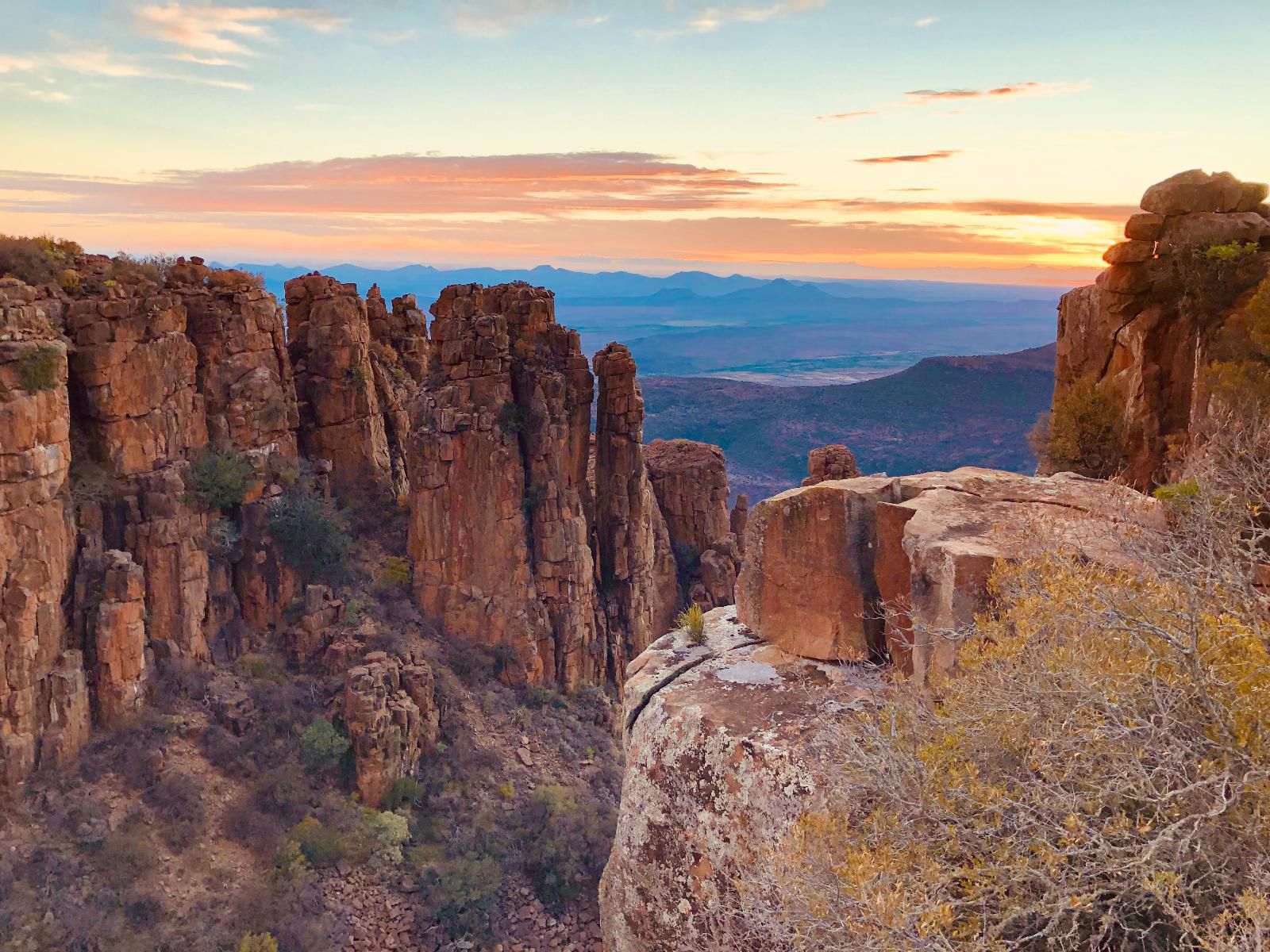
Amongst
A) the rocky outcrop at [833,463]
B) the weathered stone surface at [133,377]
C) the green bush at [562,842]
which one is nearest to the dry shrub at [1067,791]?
the green bush at [562,842]

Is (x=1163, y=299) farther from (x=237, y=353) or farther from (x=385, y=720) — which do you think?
(x=237, y=353)

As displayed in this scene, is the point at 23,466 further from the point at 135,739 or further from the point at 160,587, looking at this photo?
the point at 135,739

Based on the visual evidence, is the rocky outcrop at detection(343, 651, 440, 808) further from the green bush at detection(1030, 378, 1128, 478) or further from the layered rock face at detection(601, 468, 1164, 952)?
the layered rock face at detection(601, 468, 1164, 952)

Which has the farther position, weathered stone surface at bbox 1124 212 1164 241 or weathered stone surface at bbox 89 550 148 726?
weathered stone surface at bbox 89 550 148 726

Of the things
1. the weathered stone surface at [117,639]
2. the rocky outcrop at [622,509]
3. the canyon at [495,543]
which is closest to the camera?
the canyon at [495,543]

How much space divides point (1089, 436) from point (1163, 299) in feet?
10.6

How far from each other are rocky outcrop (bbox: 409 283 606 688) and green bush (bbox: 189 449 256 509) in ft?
21.6

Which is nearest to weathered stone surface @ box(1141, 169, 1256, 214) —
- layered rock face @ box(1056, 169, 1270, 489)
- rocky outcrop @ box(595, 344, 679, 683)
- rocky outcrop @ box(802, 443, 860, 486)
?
layered rock face @ box(1056, 169, 1270, 489)

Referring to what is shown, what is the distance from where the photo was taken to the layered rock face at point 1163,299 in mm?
16438

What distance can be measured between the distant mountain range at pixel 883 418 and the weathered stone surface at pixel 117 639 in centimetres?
8616

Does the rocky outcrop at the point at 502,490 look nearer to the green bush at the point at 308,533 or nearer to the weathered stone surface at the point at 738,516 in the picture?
the green bush at the point at 308,533

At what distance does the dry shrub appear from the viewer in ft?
16.1

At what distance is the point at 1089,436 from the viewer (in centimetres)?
1681

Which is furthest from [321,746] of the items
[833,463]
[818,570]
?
[818,570]
